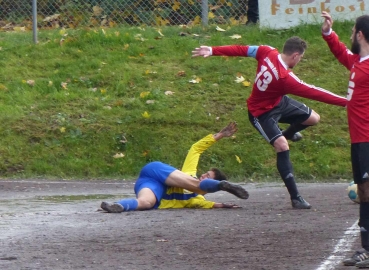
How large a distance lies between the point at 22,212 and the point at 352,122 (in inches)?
169

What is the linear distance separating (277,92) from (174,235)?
101 inches

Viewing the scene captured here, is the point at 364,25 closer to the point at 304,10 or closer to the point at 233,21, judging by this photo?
the point at 304,10

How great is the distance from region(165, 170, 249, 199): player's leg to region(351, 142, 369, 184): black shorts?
8.82ft

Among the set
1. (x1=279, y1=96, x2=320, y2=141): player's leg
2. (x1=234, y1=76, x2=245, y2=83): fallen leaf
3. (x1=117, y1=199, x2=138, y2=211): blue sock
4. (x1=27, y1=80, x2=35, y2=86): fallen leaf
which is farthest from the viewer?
(x1=27, y1=80, x2=35, y2=86): fallen leaf

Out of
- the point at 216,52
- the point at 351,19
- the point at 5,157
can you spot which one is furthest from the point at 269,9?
the point at 216,52

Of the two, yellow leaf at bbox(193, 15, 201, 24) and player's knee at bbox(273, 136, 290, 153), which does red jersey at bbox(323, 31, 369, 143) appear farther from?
yellow leaf at bbox(193, 15, 201, 24)

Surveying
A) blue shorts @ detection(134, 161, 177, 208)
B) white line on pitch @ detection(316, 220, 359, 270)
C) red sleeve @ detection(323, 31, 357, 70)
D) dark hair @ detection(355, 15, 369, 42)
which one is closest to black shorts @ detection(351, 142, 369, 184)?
white line on pitch @ detection(316, 220, 359, 270)

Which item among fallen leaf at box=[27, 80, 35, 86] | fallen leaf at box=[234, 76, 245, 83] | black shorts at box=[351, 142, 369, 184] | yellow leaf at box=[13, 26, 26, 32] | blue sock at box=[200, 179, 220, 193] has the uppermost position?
black shorts at box=[351, 142, 369, 184]

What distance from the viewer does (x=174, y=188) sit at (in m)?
9.19

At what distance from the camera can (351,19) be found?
52.4 ft

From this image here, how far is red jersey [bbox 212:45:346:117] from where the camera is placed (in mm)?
9148

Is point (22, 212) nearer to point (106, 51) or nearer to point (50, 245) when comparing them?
point (50, 245)

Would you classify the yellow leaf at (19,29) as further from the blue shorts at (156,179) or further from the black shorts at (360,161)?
the black shorts at (360,161)

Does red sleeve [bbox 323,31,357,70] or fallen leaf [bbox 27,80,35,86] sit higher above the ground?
red sleeve [bbox 323,31,357,70]
